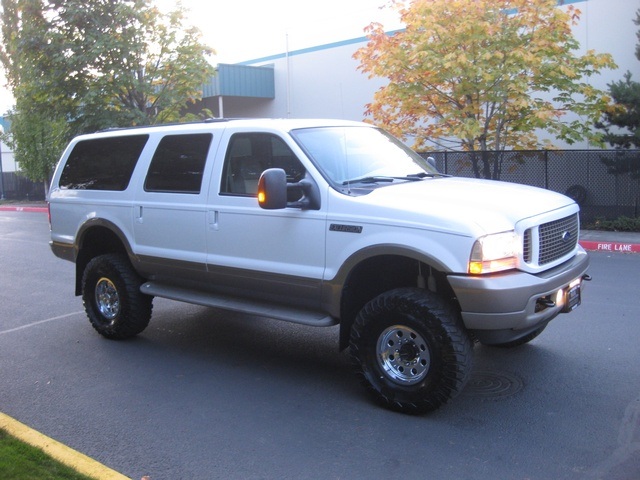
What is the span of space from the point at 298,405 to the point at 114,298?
2.75 meters

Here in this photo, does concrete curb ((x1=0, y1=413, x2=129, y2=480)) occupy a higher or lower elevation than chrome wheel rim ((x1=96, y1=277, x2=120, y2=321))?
lower

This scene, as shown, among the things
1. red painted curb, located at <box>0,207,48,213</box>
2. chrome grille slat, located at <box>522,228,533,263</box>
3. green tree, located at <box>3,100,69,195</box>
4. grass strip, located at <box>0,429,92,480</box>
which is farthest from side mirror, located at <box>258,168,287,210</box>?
red painted curb, located at <box>0,207,48,213</box>

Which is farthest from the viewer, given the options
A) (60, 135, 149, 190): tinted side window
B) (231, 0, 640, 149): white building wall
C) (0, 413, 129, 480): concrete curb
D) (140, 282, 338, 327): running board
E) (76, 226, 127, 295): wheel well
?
(231, 0, 640, 149): white building wall

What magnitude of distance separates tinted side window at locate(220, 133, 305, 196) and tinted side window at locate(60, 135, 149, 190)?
51.5 inches

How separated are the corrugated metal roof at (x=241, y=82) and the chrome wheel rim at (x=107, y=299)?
19.5 meters

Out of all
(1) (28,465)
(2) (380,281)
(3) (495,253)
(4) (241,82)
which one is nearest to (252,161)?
(2) (380,281)

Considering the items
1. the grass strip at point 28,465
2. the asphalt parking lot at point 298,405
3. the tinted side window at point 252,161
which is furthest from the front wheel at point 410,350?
the grass strip at point 28,465

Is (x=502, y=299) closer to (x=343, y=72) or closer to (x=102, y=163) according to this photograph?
(x=102, y=163)

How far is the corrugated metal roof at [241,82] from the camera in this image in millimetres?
25922

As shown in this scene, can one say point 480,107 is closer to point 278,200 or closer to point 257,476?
point 278,200

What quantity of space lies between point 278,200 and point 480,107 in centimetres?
1156

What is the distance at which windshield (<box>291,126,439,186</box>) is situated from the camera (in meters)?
Result: 5.50

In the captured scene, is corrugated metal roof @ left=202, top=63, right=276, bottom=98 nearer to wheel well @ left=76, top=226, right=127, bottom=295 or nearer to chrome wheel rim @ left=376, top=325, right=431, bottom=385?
wheel well @ left=76, top=226, right=127, bottom=295

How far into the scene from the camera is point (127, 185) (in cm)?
680
